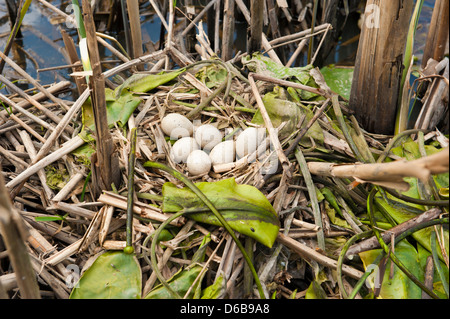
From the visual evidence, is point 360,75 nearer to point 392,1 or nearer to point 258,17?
point 392,1

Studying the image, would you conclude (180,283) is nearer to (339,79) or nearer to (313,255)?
(313,255)

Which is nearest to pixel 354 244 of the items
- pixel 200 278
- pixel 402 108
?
pixel 200 278

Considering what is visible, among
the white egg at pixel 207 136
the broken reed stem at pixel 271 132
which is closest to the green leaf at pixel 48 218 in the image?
the white egg at pixel 207 136

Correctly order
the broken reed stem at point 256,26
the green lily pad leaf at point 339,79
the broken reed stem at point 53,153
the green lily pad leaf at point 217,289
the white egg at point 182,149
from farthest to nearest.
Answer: the green lily pad leaf at point 339,79 < the broken reed stem at point 256,26 < the white egg at point 182,149 < the broken reed stem at point 53,153 < the green lily pad leaf at point 217,289

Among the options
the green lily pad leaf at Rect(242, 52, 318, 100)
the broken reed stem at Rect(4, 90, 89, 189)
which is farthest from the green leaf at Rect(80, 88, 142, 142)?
the green lily pad leaf at Rect(242, 52, 318, 100)

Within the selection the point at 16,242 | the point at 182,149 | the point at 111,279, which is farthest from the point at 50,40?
the point at 16,242

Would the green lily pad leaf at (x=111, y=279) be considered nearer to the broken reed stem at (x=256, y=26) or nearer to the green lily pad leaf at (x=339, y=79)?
the broken reed stem at (x=256, y=26)
